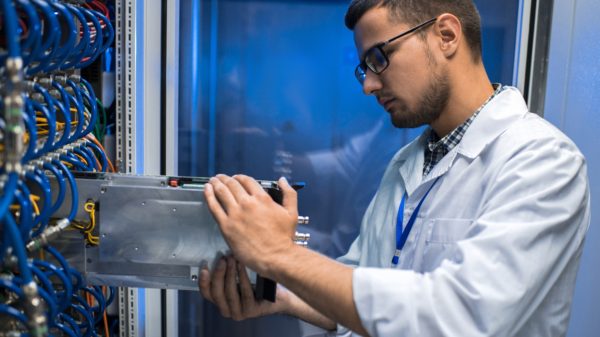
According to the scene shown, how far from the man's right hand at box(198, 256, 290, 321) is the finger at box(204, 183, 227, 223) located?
138 millimetres

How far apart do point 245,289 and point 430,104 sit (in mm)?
651

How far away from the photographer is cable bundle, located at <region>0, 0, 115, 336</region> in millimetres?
633

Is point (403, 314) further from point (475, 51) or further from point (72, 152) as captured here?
point (72, 152)

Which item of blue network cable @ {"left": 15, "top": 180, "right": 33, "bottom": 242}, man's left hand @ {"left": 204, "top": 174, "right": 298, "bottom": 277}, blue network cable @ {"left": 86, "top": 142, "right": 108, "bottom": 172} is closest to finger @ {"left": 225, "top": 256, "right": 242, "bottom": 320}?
man's left hand @ {"left": 204, "top": 174, "right": 298, "bottom": 277}

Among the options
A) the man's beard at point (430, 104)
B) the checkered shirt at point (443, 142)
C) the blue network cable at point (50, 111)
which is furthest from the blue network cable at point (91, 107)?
the checkered shirt at point (443, 142)

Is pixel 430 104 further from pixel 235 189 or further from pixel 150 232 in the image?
pixel 150 232

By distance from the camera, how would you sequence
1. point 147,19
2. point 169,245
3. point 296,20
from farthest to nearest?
1. point 296,20
2. point 147,19
3. point 169,245

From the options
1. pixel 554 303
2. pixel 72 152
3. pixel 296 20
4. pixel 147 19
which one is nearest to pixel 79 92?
pixel 72 152

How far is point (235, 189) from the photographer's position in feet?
3.12

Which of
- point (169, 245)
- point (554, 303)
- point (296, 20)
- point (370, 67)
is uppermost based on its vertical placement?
point (296, 20)

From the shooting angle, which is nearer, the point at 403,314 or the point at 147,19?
the point at 403,314

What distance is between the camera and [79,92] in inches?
48.4

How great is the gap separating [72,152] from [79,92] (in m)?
0.16

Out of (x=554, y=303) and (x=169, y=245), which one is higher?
(x=169, y=245)
